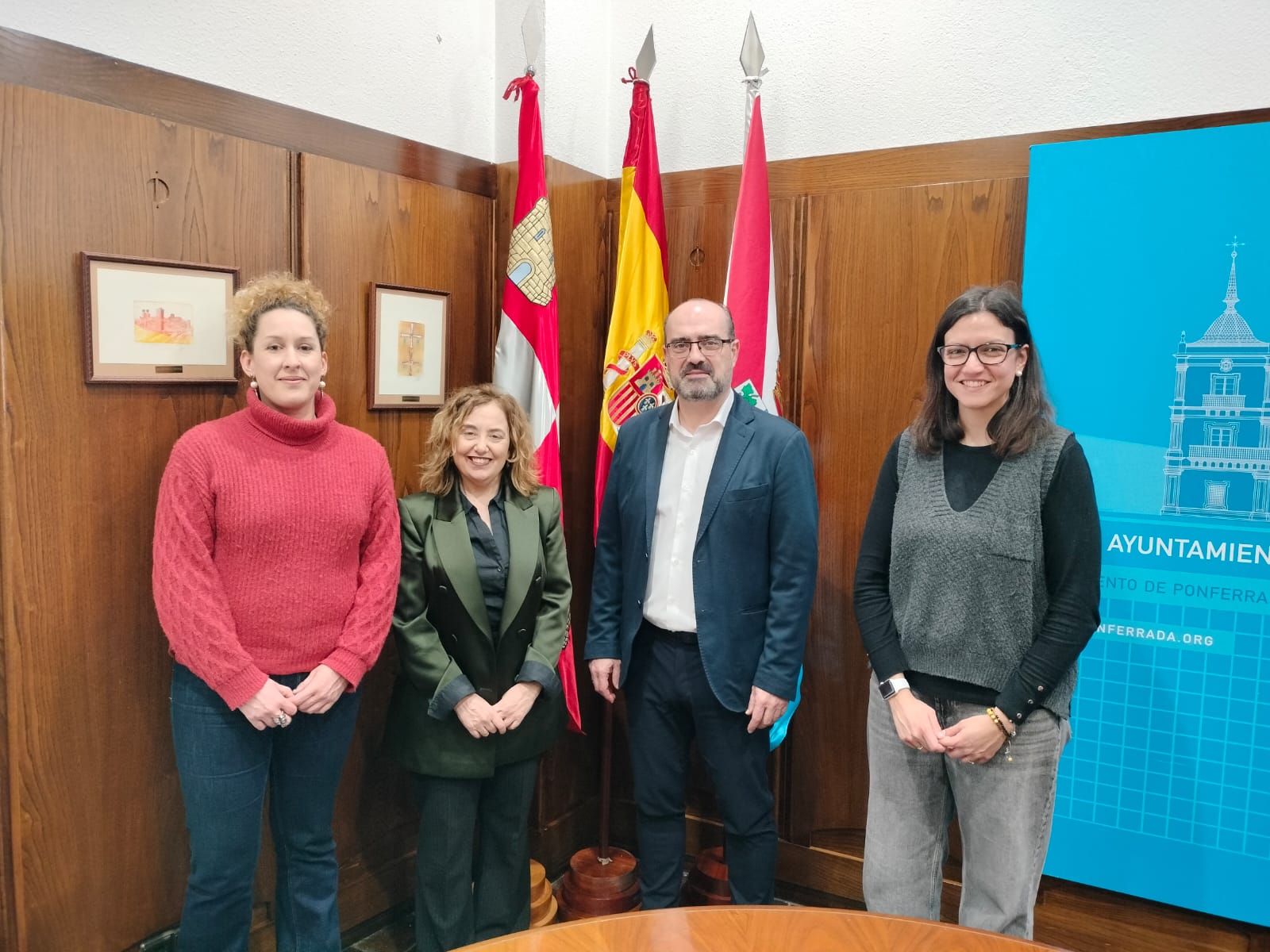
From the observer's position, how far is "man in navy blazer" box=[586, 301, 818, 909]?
6.64ft

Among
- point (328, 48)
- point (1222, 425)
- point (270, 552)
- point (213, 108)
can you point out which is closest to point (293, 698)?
point (270, 552)

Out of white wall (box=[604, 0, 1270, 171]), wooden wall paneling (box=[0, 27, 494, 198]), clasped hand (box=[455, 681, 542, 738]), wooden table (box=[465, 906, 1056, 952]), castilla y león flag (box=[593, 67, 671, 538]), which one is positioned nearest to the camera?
wooden table (box=[465, 906, 1056, 952])

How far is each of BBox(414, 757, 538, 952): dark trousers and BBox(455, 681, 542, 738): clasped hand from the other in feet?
0.48

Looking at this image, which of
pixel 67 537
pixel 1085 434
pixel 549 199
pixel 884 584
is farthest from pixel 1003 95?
pixel 67 537

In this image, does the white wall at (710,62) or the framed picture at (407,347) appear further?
the framed picture at (407,347)

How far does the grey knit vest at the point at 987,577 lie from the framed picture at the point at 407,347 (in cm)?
140

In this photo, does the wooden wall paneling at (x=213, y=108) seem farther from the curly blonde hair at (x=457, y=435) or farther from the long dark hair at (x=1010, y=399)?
the long dark hair at (x=1010, y=399)

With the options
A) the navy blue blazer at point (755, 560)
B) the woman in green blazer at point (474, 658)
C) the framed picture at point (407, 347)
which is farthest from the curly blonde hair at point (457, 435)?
the navy blue blazer at point (755, 560)

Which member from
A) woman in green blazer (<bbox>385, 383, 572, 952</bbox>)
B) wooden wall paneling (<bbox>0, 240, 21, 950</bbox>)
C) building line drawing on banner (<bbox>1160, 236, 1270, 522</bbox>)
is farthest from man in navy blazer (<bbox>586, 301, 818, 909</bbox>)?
wooden wall paneling (<bbox>0, 240, 21, 950</bbox>)

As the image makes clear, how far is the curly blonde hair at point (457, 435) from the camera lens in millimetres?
2047

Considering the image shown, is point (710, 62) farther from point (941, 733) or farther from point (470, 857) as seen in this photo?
point (470, 857)

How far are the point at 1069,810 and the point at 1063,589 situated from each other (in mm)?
1016

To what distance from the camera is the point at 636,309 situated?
8.54ft

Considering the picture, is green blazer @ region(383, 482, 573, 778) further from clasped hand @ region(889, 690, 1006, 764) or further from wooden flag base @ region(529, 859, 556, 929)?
clasped hand @ region(889, 690, 1006, 764)
